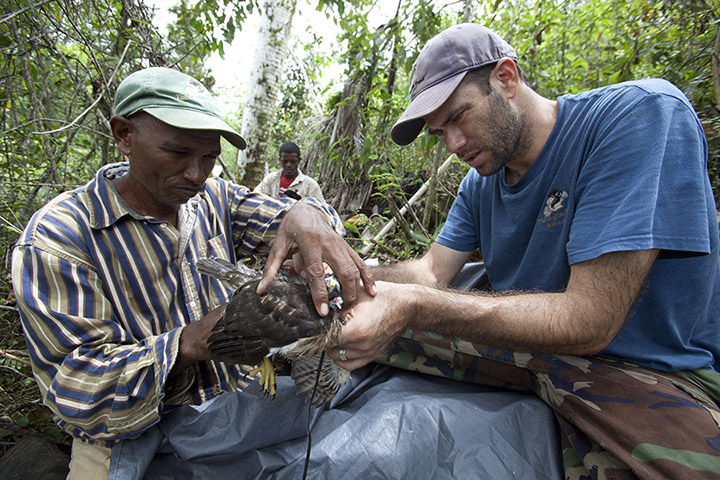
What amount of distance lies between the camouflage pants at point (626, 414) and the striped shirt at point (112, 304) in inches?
→ 65.9

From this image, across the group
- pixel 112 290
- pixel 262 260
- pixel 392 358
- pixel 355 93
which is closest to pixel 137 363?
pixel 112 290

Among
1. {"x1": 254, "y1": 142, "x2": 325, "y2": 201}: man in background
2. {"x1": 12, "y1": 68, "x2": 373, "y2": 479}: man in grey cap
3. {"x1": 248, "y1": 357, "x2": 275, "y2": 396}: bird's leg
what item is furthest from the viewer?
{"x1": 254, "y1": 142, "x2": 325, "y2": 201}: man in background

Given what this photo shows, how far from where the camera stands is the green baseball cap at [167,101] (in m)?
1.73

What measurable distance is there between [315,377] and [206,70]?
5287mm

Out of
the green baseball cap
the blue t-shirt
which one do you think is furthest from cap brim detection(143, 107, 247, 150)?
the blue t-shirt

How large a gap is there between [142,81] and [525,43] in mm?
5332

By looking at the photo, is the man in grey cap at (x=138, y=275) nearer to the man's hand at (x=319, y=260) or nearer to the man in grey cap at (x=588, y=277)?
the man's hand at (x=319, y=260)

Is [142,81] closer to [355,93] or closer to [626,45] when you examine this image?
[355,93]

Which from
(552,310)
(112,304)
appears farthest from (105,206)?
(552,310)

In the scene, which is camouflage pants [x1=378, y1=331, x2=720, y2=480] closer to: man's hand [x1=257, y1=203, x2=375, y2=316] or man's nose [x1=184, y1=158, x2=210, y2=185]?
man's hand [x1=257, y1=203, x2=375, y2=316]

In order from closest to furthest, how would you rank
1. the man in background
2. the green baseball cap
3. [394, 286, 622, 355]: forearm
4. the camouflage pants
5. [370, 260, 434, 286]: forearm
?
the camouflage pants → [394, 286, 622, 355]: forearm → the green baseball cap → [370, 260, 434, 286]: forearm → the man in background

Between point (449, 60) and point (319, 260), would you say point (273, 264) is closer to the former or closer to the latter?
point (319, 260)

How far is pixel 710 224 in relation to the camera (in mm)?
1633

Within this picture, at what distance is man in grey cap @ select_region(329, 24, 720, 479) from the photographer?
151 cm
